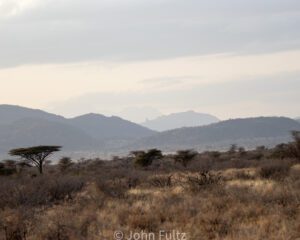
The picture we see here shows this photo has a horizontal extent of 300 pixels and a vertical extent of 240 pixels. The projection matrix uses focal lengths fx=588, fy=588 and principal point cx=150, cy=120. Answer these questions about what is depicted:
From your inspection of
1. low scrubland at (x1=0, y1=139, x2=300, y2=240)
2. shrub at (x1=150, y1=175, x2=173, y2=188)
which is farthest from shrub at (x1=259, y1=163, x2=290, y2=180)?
shrub at (x1=150, y1=175, x2=173, y2=188)

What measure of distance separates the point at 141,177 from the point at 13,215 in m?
13.8

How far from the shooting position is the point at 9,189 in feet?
67.1

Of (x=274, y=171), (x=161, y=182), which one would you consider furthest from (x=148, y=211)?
(x=274, y=171)

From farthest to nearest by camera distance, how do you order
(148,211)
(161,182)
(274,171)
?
1. (274,171)
2. (161,182)
3. (148,211)

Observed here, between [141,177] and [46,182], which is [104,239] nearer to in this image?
[46,182]

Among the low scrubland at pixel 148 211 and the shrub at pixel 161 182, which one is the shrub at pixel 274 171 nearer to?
the low scrubland at pixel 148 211

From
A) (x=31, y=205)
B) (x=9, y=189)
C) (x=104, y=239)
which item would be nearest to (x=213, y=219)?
(x=104, y=239)

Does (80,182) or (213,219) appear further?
(80,182)

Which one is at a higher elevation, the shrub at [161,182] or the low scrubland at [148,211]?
the shrub at [161,182]

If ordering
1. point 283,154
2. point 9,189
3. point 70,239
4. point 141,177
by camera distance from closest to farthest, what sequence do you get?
point 70,239, point 9,189, point 141,177, point 283,154

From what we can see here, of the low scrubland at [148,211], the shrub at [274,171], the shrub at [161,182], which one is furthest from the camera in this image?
the shrub at [274,171]

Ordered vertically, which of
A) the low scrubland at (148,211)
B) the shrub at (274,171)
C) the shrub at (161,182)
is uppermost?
the shrub at (274,171)

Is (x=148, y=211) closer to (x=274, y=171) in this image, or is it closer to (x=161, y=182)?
(x=161, y=182)

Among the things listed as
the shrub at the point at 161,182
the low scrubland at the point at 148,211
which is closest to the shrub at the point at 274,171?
the low scrubland at the point at 148,211
